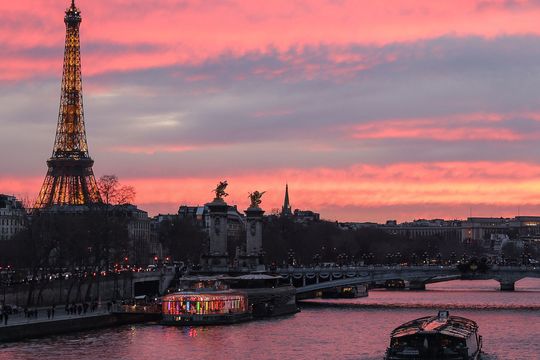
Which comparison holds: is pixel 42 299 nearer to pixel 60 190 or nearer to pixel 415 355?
pixel 415 355

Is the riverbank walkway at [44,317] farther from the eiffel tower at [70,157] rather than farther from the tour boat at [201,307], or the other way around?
the eiffel tower at [70,157]

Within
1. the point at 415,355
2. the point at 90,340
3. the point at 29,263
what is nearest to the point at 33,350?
the point at 90,340

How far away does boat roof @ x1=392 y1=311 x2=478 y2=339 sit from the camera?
62.9 meters

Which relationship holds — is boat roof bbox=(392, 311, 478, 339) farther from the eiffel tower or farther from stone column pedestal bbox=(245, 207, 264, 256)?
the eiffel tower

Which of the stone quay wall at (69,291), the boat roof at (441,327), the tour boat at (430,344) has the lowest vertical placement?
the tour boat at (430,344)

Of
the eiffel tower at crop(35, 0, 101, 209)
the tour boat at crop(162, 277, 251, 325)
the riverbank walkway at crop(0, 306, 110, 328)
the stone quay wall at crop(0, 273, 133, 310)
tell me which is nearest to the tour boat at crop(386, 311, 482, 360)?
the riverbank walkway at crop(0, 306, 110, 328)

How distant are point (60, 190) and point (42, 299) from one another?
192 feet

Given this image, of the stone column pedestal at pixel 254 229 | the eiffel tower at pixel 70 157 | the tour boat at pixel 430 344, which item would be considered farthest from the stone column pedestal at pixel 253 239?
the tour boat at pixel 430 344

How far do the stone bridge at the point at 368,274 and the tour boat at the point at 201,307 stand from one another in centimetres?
1969

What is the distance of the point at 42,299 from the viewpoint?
91.6 meters

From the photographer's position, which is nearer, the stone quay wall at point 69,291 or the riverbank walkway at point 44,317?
the riverbank walkway at point 44,317

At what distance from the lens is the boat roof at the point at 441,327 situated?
6294cm

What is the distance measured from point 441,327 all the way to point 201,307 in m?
25.4

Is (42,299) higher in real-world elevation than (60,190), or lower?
lower
